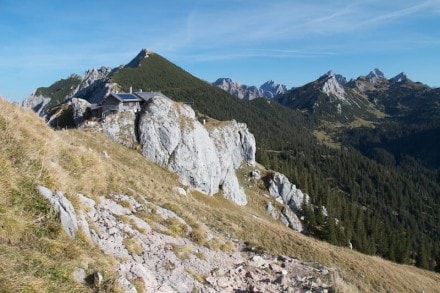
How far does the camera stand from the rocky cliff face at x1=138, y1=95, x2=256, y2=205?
6438cm

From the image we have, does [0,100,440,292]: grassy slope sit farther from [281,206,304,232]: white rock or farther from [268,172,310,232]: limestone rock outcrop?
[268,172,310,232]: limestone rock outcrop

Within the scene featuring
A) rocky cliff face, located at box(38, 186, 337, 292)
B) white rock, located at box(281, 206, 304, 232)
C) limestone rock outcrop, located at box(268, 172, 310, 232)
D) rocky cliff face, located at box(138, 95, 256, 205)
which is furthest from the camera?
limestone rock outcrop, located at box(268, 172, 310, 232)

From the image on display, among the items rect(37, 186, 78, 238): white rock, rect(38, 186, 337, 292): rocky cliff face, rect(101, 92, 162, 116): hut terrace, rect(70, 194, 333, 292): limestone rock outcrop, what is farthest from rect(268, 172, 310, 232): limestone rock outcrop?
rect(37, 186, 78, 238): white rock

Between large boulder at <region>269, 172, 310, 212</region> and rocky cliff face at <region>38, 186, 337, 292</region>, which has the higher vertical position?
rocky cliff face at <region>38, 186, 337, 292</region>

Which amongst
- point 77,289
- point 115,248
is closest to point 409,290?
point 115,248

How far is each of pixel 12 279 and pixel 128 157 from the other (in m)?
43.9

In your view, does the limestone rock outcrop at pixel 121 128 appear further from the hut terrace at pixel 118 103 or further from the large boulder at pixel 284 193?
the large boulder at pixel 284 193


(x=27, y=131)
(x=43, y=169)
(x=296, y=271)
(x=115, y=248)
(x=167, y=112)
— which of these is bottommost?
(x=296, y=271)

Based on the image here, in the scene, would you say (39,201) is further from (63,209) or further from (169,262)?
(169,262)

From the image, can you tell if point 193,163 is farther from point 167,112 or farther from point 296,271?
point 296,271

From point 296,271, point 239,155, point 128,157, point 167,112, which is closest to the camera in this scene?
point 296,271

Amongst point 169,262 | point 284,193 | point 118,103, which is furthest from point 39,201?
point 284,193

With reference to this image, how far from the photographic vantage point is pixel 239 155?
4653 inches

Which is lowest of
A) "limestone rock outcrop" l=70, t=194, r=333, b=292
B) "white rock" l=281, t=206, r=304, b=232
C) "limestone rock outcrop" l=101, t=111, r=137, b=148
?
"white rock" l=281, t=206, r=304, b=232
